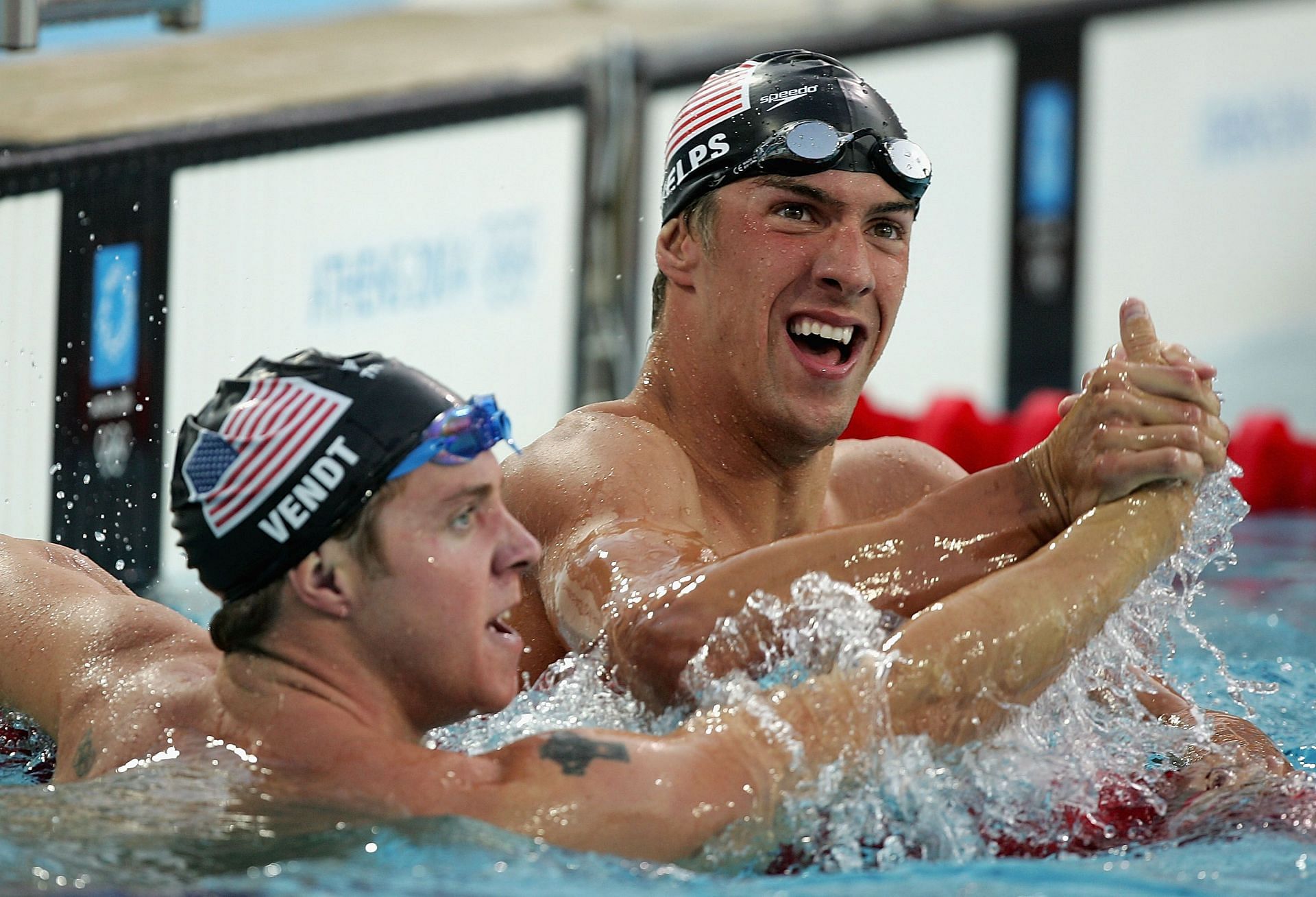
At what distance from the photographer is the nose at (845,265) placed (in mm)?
2861

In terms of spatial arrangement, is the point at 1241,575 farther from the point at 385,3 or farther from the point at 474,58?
the point at 385,3

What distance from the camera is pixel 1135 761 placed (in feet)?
8.57

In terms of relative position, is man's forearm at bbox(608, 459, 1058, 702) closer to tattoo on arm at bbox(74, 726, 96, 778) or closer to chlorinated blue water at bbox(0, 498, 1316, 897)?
chlorinated blue water at bbox(0, 498, 1316, 897)

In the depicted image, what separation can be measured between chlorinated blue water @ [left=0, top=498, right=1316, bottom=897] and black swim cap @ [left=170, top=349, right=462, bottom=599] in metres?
0.27

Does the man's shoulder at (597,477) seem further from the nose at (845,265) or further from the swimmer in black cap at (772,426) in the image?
the nose at (845,265)

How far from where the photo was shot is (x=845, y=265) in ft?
9.38

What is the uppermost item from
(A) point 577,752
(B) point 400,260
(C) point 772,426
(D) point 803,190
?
(D) point 803,190

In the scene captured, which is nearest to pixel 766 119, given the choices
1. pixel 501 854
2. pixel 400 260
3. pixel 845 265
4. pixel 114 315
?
pixel 845 265

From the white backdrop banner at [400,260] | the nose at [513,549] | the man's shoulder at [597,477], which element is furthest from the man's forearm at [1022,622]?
the white backdrop banner at [400,260]

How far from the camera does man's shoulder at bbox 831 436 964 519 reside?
11.2 feet

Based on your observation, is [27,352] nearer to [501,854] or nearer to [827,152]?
[827,152]

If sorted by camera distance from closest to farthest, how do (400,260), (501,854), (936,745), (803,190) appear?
(501,854) → (936,745) → (803,190) → (400,260)

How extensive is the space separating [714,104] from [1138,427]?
3.14 feet

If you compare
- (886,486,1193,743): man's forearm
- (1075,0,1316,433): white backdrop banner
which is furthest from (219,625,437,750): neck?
(1075,0,1316,433): white backdrop banner
